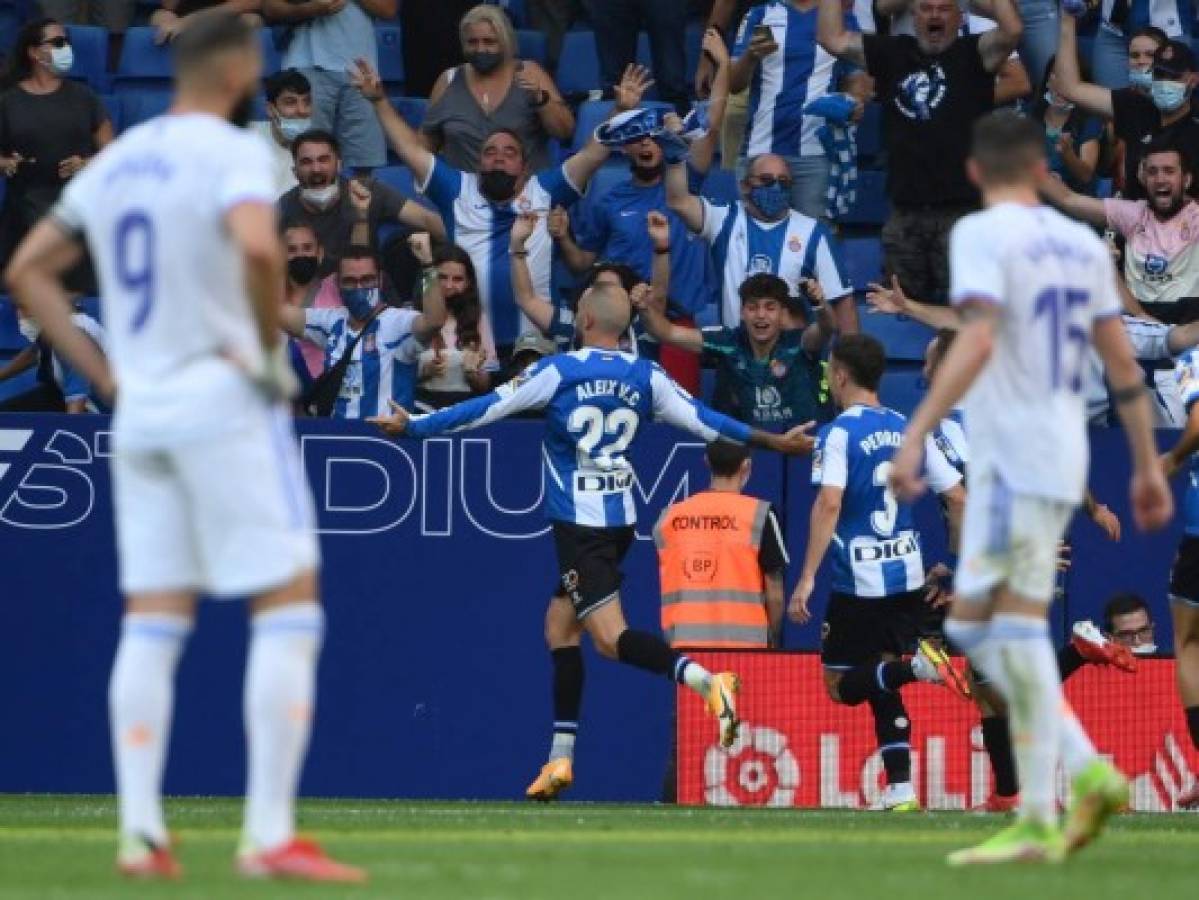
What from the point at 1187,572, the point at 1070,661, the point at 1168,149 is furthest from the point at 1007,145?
the point at 1168,149

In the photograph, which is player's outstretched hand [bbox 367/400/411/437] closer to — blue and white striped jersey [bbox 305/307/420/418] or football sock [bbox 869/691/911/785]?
blue and white striped jersey [bbox 305/307/420/418]

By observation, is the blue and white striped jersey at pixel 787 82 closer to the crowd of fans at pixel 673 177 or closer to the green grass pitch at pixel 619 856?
the crowd of fans at pixel 673 177

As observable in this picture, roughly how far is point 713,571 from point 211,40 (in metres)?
7.78

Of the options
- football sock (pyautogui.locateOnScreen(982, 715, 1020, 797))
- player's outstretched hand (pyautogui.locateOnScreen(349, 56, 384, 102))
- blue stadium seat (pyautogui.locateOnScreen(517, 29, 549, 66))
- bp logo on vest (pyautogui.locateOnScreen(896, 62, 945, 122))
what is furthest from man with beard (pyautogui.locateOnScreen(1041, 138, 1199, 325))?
blue stadium seat (pyautogui.locateOnScreen(517, 29, 549, 66))

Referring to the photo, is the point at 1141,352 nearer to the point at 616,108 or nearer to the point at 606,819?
the point at 616,108

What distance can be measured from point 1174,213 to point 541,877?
9413 millimetres

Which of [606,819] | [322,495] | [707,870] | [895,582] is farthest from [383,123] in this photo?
[707,870]

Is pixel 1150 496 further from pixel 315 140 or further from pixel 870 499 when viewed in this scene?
pixel 315 140

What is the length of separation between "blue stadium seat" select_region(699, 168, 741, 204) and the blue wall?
112 inches

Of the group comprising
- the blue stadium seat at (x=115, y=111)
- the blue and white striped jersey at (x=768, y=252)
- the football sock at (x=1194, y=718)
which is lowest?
the football sock at (x=1194, y=718)

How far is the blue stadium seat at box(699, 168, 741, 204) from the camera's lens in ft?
59.6

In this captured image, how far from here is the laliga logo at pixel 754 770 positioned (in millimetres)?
15109

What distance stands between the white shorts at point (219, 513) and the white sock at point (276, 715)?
0.13 metres

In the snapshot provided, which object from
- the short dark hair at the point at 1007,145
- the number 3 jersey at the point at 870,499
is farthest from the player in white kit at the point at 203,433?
the number 3 jersey at the point at 870,499
